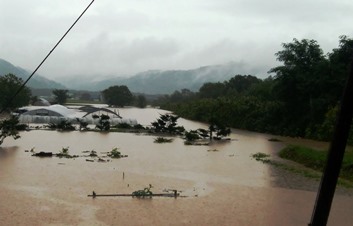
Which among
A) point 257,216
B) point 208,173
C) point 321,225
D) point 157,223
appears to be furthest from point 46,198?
point 321,225

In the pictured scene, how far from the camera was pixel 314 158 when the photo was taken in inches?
518

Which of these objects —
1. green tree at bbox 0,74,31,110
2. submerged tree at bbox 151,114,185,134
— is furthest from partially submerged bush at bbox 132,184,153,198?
green tree at bbox 0,74,31,110

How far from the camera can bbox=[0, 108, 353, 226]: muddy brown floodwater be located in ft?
21.8

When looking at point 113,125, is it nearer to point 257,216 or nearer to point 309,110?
point 309,110

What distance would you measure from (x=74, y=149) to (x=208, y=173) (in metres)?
5.94

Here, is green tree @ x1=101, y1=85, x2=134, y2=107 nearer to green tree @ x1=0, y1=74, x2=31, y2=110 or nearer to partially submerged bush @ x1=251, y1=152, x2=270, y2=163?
→ green tree @ x1=0, y1=74, x2=31, y2=110

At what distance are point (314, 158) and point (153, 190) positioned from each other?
6802 mm

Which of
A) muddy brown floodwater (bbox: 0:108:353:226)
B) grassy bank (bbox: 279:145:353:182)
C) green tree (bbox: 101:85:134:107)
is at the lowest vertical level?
muddy brown floodwater (bbox: 0:108:353:226)

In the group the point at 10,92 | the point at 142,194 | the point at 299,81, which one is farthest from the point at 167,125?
the point at 10,92

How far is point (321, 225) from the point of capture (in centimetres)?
208

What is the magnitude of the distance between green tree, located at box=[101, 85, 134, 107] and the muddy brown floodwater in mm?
41058

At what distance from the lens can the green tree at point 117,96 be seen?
55469 millimetres

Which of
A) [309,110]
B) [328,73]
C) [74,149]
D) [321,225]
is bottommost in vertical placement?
[74,149]

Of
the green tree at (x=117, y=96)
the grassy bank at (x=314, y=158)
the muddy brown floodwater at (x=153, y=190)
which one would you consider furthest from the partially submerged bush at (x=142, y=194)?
the green tree at (x=117, y=96)
